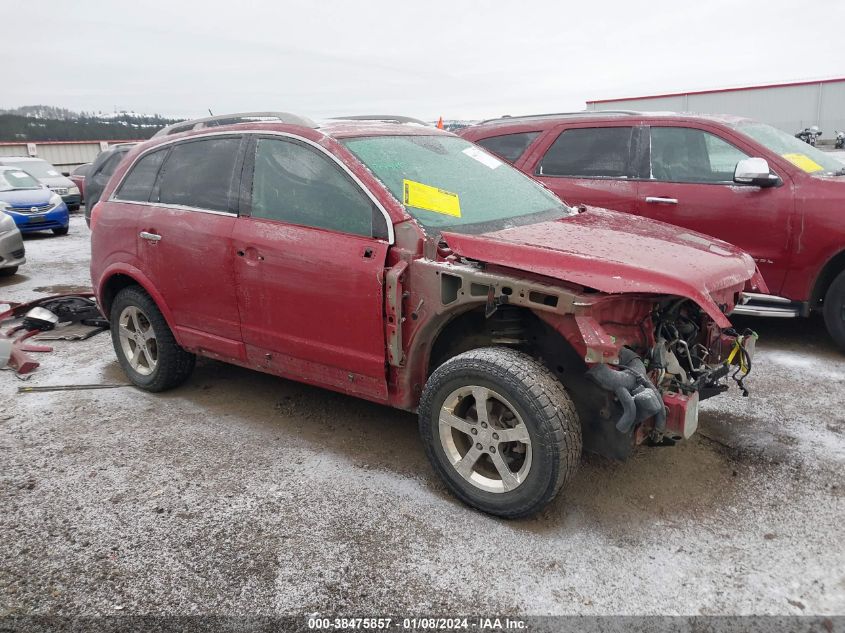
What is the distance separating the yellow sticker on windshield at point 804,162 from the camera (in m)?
5.11

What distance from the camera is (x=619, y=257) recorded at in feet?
9.57

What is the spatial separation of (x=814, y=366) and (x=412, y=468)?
3265mm

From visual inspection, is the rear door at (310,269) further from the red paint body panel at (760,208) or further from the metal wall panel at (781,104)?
the metal wall panel at (781,104)

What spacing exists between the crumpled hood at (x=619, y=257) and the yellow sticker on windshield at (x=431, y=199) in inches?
10.1

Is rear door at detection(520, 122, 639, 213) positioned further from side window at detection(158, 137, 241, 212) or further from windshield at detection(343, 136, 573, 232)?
side window at detection(158, 137, 241, 212)

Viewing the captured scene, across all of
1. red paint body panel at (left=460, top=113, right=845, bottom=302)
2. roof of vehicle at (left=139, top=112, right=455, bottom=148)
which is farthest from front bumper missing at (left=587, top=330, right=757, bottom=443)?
red paint body panel at (left=460, top=113, right=845, bottom=302)

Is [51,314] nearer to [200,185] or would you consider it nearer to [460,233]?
[200,185]

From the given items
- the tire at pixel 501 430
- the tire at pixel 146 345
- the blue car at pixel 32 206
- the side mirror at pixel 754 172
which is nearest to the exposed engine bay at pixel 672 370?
the tire at pixel 501 430

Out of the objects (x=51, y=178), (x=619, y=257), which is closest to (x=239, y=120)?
(x=619, y=257)

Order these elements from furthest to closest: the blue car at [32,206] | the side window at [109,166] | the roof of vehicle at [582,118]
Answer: the blue car at [32,206] → the side window at [109,166] → the roof of vehicle at [582,118]

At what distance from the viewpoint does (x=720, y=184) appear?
207 inches

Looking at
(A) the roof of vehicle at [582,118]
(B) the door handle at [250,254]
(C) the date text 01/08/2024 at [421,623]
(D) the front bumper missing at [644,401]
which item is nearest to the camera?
(C) the date text 01/08/2024 at [421,623]

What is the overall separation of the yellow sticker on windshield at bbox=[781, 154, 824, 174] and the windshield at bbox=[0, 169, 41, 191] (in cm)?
1299

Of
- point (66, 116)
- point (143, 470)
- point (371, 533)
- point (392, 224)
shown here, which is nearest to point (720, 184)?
point (392, 224)
